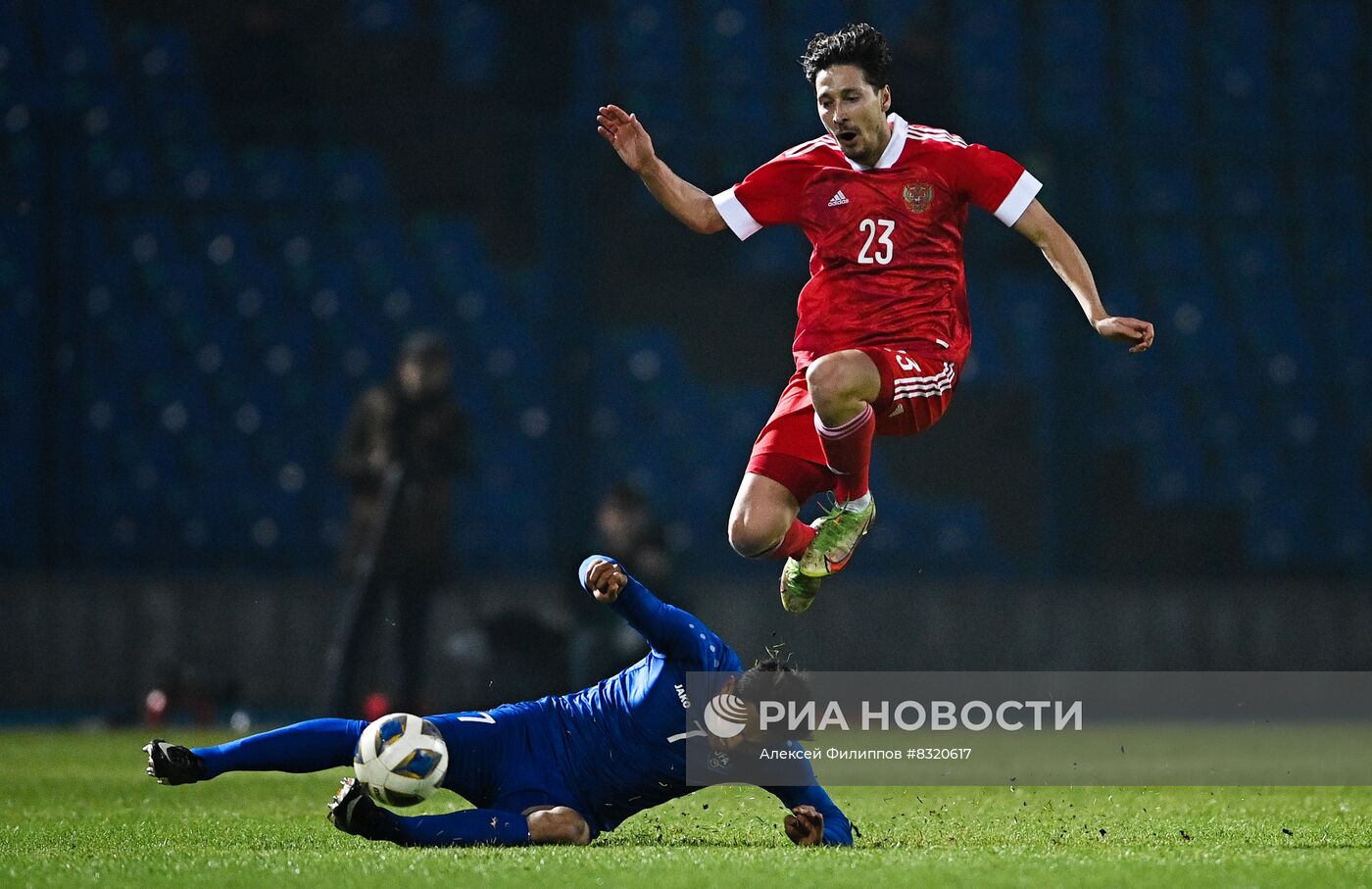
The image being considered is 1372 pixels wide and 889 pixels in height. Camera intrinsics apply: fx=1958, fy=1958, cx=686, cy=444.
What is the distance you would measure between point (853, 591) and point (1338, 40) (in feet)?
18.0

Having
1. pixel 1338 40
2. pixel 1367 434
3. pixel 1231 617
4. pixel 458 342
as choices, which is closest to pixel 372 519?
pixel 458 342

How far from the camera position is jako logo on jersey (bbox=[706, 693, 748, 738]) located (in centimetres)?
542

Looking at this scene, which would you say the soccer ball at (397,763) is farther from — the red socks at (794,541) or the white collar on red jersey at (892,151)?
the white collar on red jersey at (892,151)

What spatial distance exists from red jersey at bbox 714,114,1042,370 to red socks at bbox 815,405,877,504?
27 cm

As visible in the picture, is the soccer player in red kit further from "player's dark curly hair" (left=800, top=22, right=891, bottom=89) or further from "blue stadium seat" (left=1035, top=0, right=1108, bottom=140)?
"blue stadium seat" (left=1035, top=0, right=1108, bottom=140)

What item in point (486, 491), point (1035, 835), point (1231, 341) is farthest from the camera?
point (1231, 341)

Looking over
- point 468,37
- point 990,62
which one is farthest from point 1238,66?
point 468,37

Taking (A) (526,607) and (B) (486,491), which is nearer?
(A) (526,607)

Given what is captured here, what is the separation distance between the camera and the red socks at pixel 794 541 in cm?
634

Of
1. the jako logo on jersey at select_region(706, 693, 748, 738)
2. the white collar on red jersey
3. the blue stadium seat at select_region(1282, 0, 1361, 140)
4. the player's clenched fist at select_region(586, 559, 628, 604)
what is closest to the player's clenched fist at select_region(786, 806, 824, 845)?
the jako logo on jersey at select_region(706, 693, 748, 738)

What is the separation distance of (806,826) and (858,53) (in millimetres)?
2290

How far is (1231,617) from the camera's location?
12.5 meters

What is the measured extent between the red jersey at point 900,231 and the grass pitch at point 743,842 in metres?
1.58

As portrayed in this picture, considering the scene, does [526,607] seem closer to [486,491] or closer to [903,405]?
[486,491]
